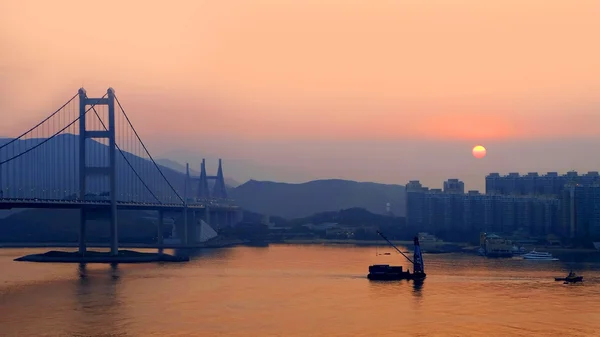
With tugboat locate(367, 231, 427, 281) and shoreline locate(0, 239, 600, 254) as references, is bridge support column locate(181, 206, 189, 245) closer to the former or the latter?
shoreline locate(0, 239, 600, 254)

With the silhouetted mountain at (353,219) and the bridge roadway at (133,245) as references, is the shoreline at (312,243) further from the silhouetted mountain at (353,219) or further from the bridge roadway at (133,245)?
the silhouetted mountain at (353,219)

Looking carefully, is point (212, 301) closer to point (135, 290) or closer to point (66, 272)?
point (135, 290)

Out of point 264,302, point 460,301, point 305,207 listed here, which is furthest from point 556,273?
point 305,207

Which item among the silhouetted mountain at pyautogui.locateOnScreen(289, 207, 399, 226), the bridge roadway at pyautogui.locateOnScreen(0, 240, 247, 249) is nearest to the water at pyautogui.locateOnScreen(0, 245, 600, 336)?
the bridge roadway at pyautogui.locateOnScreen(0, 240, 247, 249)

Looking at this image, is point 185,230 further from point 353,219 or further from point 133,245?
point 353,219

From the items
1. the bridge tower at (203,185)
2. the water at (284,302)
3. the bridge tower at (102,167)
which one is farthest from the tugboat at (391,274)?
the bridge tower at (203,185)

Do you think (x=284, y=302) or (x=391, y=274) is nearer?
(x=284, y=302)

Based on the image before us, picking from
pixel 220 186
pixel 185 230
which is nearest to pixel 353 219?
pixel 220 186

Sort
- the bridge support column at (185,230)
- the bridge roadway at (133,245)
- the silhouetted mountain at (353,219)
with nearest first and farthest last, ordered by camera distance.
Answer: the bridge support column at (185,230) < the bridge roadway at (133,245) < the silhouetted mountain at (353,219)

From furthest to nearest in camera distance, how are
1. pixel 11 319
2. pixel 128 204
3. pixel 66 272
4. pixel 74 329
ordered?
pixel 128 204
pixel 66 272
pixel 11 319
pixel 74 329
